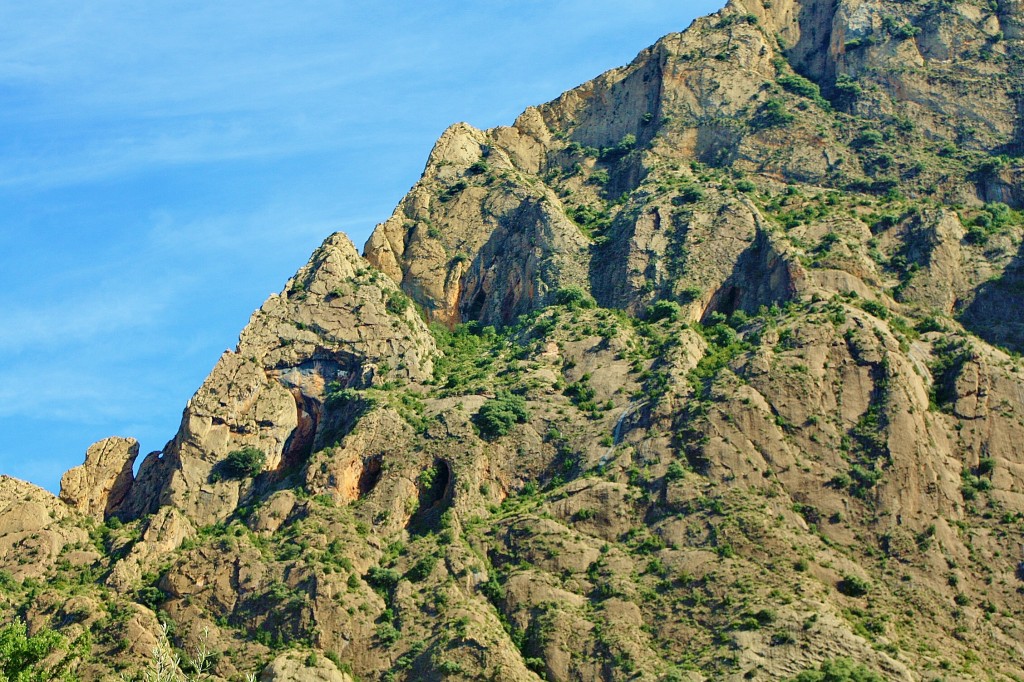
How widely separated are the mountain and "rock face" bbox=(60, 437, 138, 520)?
9.1 inches

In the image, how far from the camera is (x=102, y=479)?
118m

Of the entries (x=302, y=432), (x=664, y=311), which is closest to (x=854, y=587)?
(x=664, y=311)

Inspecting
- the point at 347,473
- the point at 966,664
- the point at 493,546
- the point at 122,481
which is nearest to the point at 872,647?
the point at 966,664

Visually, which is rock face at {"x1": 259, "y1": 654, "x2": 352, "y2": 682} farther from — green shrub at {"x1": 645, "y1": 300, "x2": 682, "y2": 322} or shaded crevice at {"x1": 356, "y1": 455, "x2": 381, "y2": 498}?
green shrub at {"x1": 645, "y1": 300, "x2": 682, "y2": 322}

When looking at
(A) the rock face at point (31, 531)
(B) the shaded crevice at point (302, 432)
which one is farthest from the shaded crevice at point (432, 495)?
(A) the rock face at point (31, 531)

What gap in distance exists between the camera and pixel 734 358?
115m

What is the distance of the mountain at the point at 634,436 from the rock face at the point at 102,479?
0.76ft

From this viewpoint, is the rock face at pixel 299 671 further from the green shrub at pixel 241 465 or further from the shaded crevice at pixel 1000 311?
the shaded crevice at pixel 1000 311

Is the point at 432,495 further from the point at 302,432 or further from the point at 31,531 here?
the point at 31,531

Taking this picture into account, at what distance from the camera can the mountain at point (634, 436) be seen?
98562 millimetres

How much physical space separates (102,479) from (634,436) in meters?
39.2

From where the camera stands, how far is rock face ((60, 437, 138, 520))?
116000 mm

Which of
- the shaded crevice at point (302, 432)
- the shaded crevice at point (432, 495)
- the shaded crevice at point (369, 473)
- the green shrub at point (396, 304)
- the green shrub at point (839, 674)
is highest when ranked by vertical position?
the green shrub at point (396, 304)

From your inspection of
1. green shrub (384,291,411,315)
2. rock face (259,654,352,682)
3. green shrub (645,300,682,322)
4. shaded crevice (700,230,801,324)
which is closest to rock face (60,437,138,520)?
green shrub (384,291,411,315)
